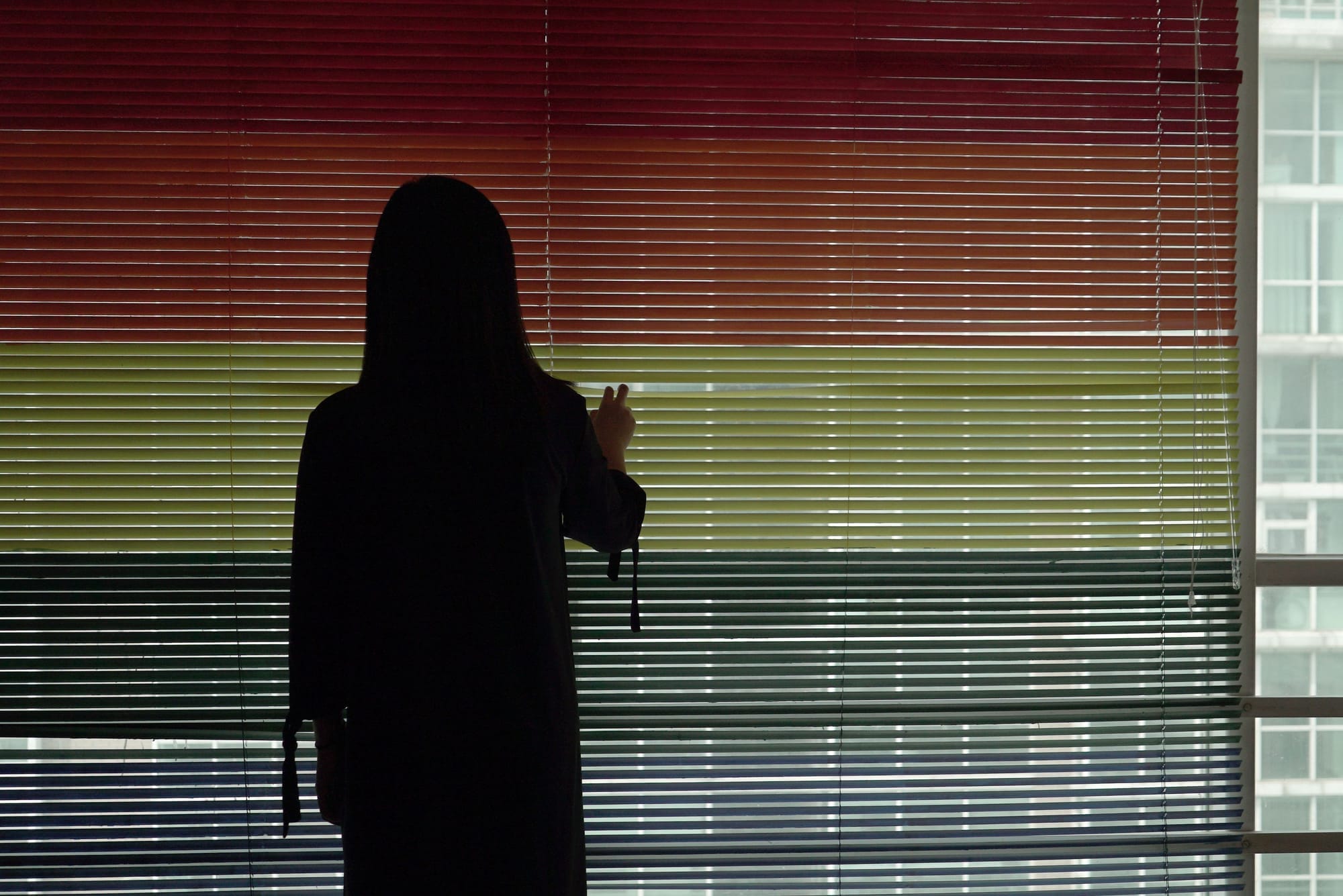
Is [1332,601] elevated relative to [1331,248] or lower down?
lower down

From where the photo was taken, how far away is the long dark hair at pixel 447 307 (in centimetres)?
132

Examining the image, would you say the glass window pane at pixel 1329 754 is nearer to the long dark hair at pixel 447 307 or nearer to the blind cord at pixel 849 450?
the blind cord at pixel 849 450

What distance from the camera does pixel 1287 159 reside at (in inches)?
78.5

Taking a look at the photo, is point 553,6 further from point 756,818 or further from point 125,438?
point 756,818

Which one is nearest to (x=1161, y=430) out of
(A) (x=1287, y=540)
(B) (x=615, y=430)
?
(A) (x=1287, y=540)

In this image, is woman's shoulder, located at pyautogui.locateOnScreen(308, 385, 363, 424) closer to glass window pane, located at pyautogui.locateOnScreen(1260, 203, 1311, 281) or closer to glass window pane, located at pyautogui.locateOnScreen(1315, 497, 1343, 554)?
glass window pane, located at pyautogui.locateOnScreen(1260, 203, 1311, 281)

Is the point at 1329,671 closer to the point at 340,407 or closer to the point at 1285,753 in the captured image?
the point at 1285,753

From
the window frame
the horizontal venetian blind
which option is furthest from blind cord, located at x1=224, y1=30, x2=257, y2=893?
the window frame

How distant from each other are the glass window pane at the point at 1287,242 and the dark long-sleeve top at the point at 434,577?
1.61m

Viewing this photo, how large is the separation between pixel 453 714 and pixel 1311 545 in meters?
1.88

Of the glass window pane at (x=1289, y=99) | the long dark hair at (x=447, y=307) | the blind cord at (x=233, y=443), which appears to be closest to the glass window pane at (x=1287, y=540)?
the glass window pane at (x=1289, y=99)

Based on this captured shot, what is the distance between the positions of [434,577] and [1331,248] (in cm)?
202

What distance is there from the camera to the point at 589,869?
187 cm

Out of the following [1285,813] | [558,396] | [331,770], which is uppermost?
[558,396]
